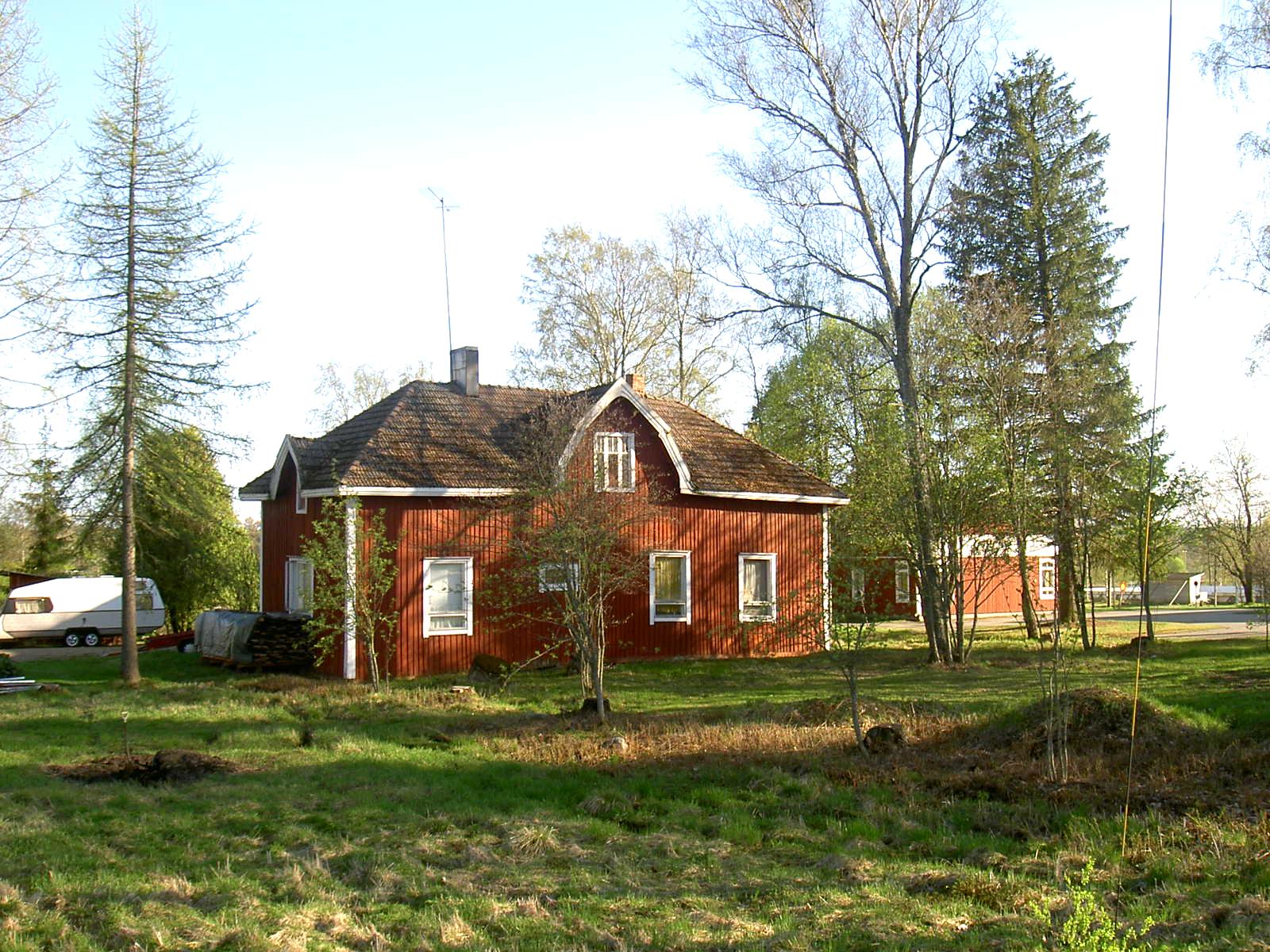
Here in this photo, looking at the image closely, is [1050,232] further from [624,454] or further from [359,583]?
[359,583]

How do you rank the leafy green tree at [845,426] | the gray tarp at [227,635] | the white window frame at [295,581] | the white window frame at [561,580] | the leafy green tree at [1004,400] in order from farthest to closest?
the leafy green tree at [845,426], the white window frame at [295,581], the leafy green tree at [1004,400], the gray tarp at [227,635], the white window frame at [561,580]

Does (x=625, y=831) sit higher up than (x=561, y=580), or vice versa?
(x=561, y=580)

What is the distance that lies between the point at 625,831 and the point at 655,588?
14.6 m

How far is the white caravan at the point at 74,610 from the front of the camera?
97.7ft

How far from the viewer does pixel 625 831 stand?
891cm

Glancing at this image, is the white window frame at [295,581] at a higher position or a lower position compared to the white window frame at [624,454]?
lower

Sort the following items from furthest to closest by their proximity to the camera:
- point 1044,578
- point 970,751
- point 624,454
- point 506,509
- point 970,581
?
1. point 1044,578
2. point 970,581
3. point 624,454
4. point 506,509
5. point 970,751

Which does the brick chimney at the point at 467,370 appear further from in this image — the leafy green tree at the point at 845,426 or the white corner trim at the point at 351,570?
the leafy green tree at the point at 845,426

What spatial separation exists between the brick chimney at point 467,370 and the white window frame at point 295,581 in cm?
497

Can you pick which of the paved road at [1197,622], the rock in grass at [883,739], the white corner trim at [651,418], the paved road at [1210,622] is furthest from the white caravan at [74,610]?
the paved road at [1210,622]

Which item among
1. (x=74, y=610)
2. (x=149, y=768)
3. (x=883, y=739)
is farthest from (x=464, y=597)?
(x=74, y=610)

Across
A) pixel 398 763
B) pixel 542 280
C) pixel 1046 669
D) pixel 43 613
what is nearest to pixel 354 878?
pixel 398 763

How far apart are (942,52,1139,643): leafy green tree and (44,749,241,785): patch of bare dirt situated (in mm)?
25205

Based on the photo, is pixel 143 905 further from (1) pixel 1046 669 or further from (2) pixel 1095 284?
(2) pixel 1095 284
